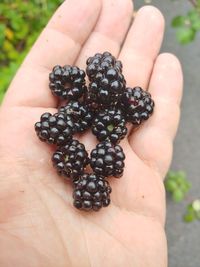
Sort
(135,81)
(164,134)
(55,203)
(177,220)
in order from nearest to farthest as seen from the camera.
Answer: (55,203) → (164,134) → (135,81) → (177,220)

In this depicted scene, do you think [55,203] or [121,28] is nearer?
[55,203]

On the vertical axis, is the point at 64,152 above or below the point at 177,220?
above

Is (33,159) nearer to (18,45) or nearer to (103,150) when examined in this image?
(103,150)

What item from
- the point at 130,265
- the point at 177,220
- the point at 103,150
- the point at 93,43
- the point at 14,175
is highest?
the point at 93,43

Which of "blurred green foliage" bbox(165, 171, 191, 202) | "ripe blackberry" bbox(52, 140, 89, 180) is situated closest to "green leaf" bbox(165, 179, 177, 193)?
"blurred green foliage" bbox(165, 171, 191, 202)

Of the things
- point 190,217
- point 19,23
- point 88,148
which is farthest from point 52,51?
point 190,217

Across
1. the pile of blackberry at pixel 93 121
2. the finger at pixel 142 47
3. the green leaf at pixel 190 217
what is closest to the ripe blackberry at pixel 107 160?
the pile of blackberry at pixel 93 121

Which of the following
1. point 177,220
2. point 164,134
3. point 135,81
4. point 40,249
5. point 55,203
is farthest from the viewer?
point 177,220

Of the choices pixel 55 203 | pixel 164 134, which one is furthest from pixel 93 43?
pixel 55 203

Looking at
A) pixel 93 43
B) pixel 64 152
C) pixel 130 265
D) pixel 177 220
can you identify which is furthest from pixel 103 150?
pixel 177 220
